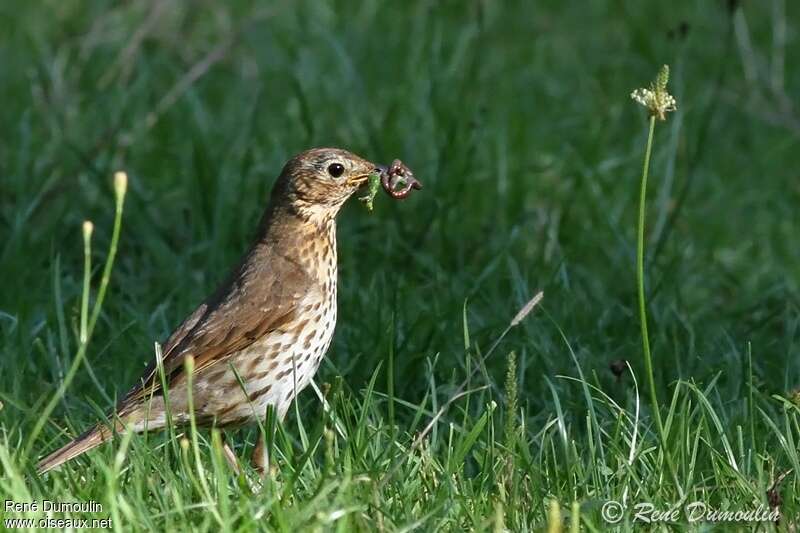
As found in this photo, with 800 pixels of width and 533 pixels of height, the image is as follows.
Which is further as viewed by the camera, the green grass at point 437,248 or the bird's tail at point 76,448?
the bird's tail at point 76,448

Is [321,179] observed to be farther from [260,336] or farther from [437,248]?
[437,248]

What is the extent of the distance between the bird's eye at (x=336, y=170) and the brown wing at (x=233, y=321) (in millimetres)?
329

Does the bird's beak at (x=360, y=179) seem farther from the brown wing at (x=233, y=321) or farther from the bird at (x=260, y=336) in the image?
the brown wing at (x=233, y=321)

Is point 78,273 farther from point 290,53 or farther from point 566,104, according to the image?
point 566,104

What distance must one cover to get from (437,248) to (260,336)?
1892 millimetres

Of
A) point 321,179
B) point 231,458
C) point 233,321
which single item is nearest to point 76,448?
point 231,458

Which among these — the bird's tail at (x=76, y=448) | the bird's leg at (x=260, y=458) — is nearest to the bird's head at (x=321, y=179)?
the bird's leg at (x=260, y=458)

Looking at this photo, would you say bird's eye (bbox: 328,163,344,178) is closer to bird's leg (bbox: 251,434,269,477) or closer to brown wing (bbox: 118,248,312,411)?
brown wing (bbox: 118,248,312,411)

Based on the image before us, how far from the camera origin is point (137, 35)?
7875 mm

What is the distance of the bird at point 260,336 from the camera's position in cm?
489

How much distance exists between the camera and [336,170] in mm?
5238

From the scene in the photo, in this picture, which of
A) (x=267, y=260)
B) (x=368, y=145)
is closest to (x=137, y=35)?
(x=368, y=145)

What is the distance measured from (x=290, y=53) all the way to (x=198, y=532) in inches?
202

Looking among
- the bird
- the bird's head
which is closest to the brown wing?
the bird
